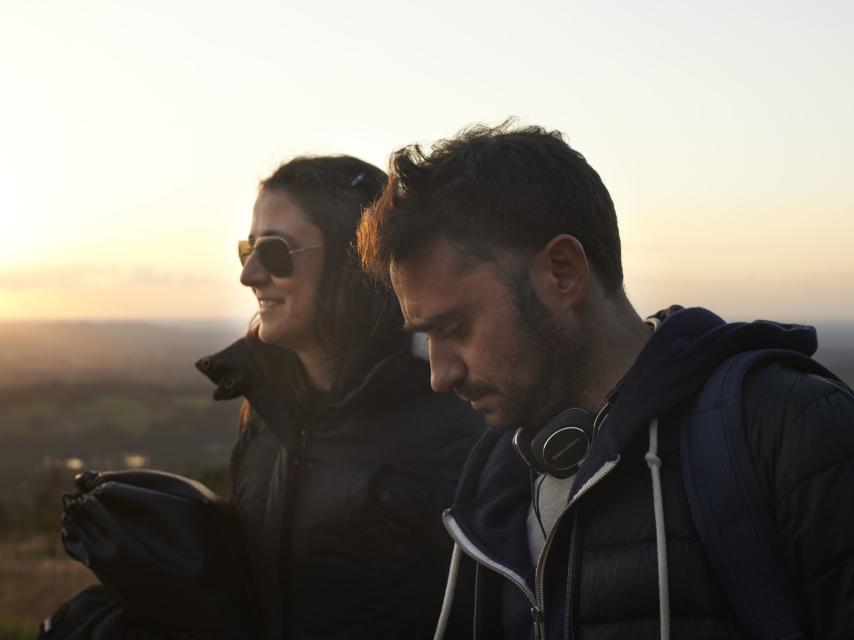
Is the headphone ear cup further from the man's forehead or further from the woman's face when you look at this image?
the woman's face

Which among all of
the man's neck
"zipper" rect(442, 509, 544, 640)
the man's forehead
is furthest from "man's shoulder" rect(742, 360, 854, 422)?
the man's forehead

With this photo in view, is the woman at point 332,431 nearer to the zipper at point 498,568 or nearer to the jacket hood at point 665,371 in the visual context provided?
the zipper at point 498,568

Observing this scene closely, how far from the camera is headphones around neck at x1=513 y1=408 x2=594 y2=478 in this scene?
2498 mm

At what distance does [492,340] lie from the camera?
2.66 meters

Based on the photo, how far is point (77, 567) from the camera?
353 inches

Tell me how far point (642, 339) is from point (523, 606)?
2.41ft

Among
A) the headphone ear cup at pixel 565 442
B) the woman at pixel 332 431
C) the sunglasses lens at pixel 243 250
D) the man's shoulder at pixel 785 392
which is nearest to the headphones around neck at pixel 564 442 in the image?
the headphone ear cup at pixel 565 442

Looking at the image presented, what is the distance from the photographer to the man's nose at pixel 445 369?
2.75 meters

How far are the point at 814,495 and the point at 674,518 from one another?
0.99 ft

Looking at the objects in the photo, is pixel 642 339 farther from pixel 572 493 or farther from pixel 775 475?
pixel 775 475

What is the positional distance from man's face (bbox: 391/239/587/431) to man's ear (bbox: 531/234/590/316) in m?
0.03

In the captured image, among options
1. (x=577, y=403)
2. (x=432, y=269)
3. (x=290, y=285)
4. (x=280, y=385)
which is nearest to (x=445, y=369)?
(x=432, y=269)

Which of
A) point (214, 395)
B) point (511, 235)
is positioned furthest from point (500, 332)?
point (214, 395)

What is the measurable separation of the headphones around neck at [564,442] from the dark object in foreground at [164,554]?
1535 mm
